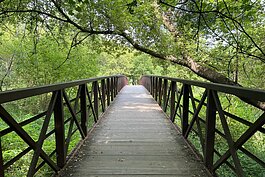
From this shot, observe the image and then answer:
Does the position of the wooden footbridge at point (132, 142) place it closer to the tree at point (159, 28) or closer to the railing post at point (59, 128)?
the railing post at point (59, 128)

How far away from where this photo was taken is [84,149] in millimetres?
3254

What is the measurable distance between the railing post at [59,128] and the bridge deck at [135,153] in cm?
13

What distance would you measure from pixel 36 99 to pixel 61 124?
1243 cm

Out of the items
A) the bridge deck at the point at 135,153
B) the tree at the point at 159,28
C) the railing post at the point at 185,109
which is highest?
the tree at the point at 159,28

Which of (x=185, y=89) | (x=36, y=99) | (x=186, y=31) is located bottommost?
(x=36, y=99)

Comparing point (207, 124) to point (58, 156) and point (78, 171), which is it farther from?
point (58, 156)

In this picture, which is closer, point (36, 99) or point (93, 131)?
point (93, 131)

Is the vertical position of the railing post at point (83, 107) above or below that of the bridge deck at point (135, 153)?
above

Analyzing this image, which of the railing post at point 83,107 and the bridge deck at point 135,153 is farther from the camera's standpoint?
the railing post at point 83,107

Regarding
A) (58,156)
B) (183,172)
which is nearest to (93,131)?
(58,156)

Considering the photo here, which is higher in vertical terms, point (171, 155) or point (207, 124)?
point (207, 124)

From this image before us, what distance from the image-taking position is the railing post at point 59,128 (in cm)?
253

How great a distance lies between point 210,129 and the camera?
2588 millimetres

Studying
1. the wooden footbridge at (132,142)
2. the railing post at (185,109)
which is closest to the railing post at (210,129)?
the wooden footbridge at (132,142)
